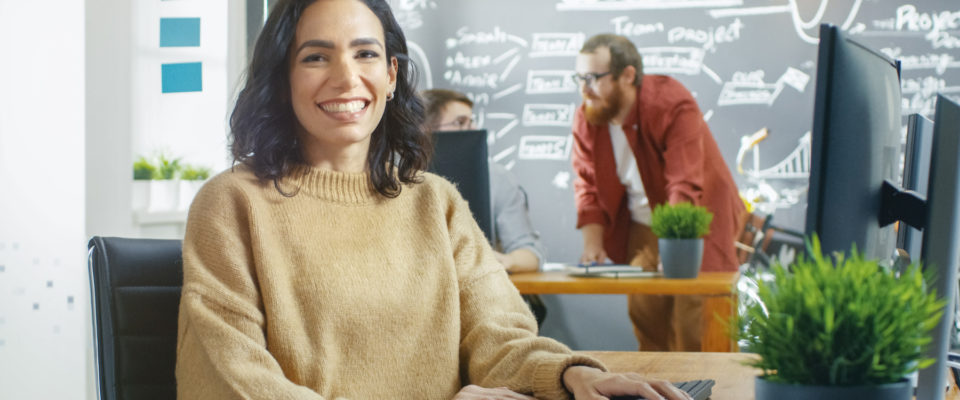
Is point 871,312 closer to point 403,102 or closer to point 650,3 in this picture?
point 403,102

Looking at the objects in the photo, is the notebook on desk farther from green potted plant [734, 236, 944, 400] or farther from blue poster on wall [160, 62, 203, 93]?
green potted plant [734, 236, 944, 400]

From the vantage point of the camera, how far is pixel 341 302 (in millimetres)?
1180

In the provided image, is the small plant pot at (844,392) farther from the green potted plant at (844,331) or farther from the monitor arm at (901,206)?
the monitor arm at (901,206)

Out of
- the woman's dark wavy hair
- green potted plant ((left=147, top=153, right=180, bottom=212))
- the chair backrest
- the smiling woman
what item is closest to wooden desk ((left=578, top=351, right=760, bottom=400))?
the smiling woman

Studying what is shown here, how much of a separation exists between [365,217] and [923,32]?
3.80m

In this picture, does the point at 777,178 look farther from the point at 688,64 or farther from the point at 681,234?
the point at 681,234

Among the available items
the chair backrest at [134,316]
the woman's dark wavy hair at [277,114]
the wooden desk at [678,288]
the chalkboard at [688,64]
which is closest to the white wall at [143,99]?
the wooden desk at [678,288]

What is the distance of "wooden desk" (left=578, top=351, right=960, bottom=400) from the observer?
1.10 meters

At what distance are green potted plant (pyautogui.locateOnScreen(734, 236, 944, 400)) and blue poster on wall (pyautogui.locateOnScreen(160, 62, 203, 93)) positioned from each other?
2596mm

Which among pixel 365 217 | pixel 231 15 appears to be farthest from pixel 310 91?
pixel 231 15

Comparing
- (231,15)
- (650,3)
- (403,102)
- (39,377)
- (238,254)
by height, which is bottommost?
(39,377)

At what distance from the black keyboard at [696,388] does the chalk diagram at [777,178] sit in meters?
3.47

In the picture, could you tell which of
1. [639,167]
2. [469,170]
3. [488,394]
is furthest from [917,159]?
[639,167]

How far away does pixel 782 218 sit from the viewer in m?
4.38
